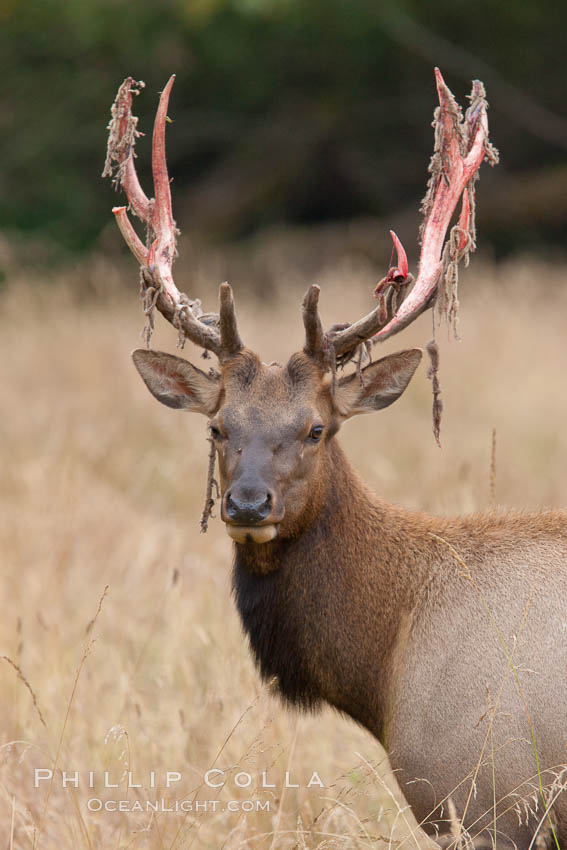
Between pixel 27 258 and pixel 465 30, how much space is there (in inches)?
313

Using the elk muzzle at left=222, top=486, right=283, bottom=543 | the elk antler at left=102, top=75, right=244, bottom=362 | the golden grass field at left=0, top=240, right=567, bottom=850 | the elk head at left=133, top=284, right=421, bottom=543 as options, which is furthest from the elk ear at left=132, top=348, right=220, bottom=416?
the golden grass field at left=0, top=240, right=567, bottom=850

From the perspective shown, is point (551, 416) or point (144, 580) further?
point (551, 416)

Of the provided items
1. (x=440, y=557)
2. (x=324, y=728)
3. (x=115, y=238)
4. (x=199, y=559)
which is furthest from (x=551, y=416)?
(x=115, y=238)

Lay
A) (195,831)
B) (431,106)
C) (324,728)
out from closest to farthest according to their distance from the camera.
Result: 1. (195,831)
2. (324,728)
3. (431,106)

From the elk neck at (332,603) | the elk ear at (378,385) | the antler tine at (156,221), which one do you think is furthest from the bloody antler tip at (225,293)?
the elk neck at (332,603)

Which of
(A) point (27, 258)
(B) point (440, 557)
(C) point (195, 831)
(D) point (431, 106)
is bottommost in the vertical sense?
(C) point (195, 831)

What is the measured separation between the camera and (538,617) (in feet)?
12.0

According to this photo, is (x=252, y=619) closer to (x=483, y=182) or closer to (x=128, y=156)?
(x=128, y=156)

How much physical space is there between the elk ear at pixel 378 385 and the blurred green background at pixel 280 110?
503 inches

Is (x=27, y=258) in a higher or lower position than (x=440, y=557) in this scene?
higher

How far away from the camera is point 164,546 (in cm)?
715

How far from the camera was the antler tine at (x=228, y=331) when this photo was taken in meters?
4.01

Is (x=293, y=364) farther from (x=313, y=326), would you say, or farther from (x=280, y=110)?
(x=280, y=110)

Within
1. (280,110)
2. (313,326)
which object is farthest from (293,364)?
(280,110)
